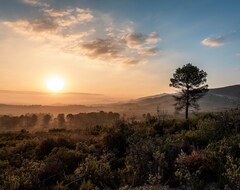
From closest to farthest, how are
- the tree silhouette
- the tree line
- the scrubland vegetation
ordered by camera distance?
the scrubland vegetation < the tree silhouette < the tree line

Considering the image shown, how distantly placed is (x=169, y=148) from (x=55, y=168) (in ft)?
12.6

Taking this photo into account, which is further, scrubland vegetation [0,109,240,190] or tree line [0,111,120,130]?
tree line [0,111,120,130]

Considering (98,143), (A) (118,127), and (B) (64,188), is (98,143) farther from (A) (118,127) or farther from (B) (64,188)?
(B) (64,188)

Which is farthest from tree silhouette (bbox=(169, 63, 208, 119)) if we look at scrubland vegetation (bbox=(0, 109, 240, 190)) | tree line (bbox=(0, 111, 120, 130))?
tree line (bbox=(0, 111, 120, 130))

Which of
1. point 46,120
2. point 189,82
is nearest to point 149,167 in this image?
point 189,82

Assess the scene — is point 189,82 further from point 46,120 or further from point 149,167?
point 46,120

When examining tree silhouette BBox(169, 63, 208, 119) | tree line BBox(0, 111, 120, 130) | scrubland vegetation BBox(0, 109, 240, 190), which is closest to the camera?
scrubland vegetation BBox(0, 109, 240, 190)

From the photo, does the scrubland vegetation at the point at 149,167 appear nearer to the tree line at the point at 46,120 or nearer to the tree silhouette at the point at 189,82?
the tree silhouette at the point at 189,82

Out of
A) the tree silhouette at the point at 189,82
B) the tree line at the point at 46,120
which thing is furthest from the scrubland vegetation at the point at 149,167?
the tree line at the point at 46,120

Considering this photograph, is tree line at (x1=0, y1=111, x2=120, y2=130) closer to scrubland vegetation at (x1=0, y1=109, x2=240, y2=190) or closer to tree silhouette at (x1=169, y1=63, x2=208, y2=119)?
tree silhouette at (x1=169, y1=63, x2=208, y2=119)

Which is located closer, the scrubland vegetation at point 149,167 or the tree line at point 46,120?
the scrubland vegetation at point 149,167

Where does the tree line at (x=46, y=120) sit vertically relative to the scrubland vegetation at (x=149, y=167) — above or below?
below

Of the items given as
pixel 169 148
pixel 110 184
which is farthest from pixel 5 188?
pixel 169 148

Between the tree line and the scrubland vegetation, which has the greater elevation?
the scrubland vegetation
